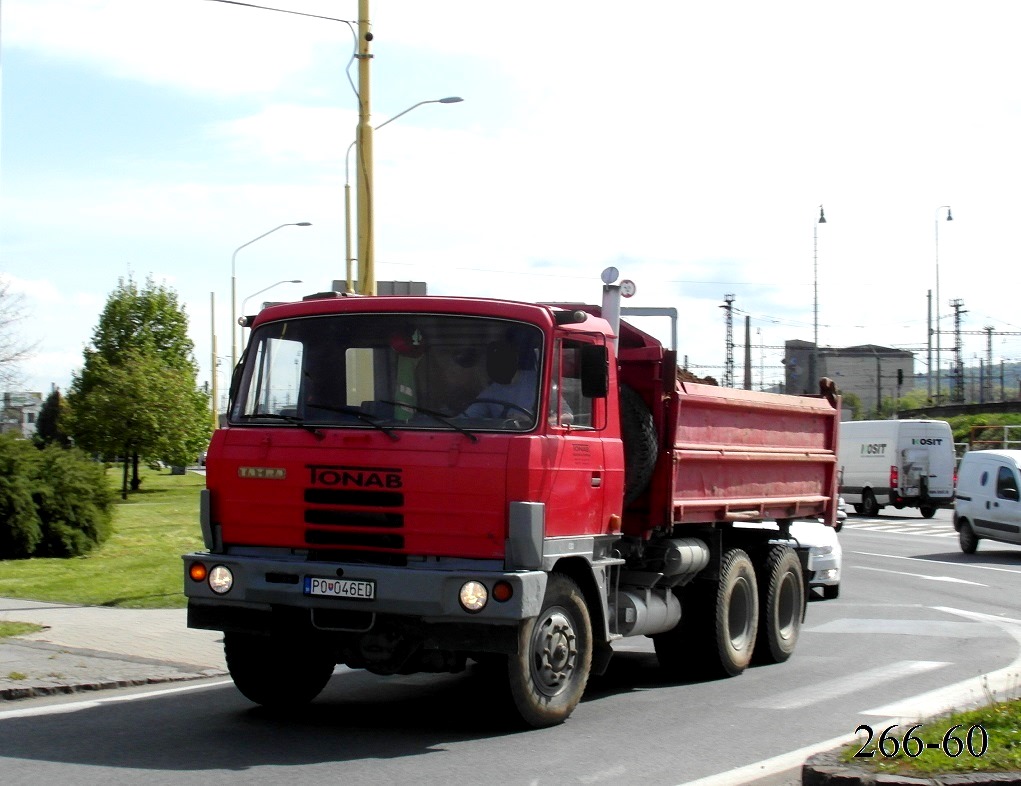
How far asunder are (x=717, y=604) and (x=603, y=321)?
9.72 ft

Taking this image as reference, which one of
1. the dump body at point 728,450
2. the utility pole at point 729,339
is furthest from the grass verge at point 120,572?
the utility pole at point 729,339

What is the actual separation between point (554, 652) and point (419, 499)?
1327 millimetres

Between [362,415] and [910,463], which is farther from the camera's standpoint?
[910,463]

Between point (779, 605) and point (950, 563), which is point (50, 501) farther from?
point (950, 563)

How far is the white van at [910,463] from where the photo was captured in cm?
4294

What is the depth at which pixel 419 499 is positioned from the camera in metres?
7.81

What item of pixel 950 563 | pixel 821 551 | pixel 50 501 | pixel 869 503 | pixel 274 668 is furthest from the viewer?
pixel 869 503

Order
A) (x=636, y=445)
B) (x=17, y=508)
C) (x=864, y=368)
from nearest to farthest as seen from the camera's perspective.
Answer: (x=636, y=445) → (x=17, y=508) → (x=864, y=368)

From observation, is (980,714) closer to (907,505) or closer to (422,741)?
(422,741)

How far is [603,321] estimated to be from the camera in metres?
9.18

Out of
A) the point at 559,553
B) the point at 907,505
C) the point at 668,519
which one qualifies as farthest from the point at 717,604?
the point at 907,505

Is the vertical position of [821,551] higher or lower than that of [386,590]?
lower

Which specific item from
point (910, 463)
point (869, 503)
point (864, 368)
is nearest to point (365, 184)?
point (910, 463)

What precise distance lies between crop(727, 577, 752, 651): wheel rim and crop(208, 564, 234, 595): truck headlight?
15.2 feet
